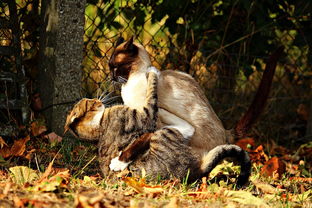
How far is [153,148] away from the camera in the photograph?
2.86 metres

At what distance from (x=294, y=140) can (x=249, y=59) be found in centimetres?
92

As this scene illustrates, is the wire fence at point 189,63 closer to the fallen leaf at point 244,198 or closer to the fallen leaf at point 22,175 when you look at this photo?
the fallen leaf at point 22,175

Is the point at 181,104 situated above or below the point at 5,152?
above

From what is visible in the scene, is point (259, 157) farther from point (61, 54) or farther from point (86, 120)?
point (61, 54)

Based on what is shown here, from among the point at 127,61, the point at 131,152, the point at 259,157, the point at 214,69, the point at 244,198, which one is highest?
the point at 127,61

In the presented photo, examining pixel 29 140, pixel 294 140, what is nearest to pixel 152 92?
pixel 29 140

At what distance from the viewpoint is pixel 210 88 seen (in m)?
4.46

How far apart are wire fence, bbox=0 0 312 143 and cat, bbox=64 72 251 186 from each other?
59 centimetres

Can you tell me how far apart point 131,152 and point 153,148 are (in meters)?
0.14

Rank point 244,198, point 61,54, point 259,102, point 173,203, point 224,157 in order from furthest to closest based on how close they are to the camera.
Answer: point 259,102, point 61,54, point 224,157, point 244,198, point 173,203

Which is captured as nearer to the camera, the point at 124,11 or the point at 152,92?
the point at 152,92

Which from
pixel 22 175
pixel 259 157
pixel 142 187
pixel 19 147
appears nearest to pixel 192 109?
pixel 142 187

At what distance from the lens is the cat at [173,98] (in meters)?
2.98

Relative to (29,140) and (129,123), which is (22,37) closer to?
(29,140)
